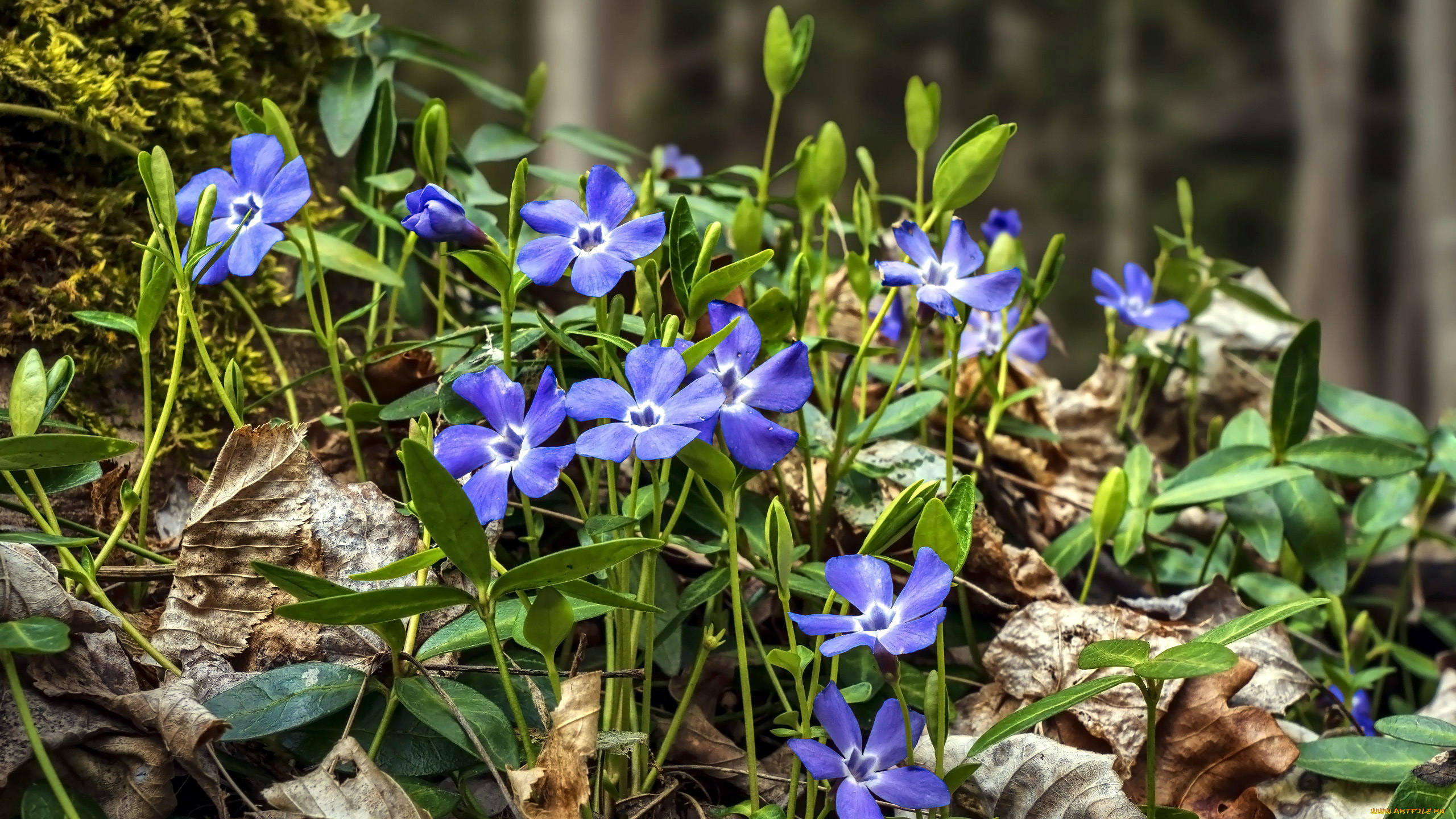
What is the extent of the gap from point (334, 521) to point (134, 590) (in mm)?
179

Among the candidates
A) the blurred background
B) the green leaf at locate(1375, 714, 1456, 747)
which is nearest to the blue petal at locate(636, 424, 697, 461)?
the green leaf at locate(1375, 714, 1456, 747)

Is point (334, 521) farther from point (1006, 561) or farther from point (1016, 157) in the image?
point (1016, 157)

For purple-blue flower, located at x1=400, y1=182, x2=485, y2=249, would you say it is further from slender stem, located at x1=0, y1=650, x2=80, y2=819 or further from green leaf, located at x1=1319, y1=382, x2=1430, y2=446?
A: green leaf, located at x1=1319, y1=382, x2=1430, y2=446

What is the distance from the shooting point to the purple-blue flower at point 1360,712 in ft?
3.05

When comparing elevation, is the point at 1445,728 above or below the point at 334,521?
below

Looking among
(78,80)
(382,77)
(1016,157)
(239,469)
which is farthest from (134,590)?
(1016,157)

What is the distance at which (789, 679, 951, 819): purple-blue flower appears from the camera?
Result: 0.57 meters

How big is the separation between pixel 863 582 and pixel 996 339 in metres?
0.61

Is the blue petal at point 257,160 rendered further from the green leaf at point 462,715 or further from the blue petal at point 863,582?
the blue petal at point 863,582

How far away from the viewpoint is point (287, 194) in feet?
2.32

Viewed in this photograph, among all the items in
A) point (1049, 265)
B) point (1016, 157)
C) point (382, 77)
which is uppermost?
point (382, 77)

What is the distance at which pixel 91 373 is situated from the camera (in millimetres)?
845

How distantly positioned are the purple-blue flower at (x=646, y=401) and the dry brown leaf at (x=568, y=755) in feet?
0.50

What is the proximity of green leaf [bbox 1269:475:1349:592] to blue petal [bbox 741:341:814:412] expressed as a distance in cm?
62
